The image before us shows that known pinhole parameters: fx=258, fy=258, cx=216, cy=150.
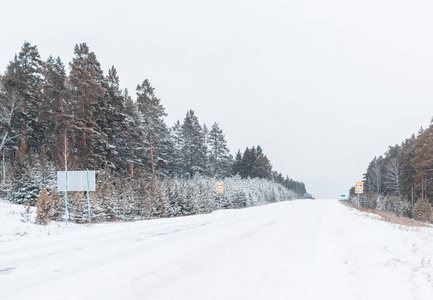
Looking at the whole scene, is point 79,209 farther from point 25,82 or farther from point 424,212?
point 424,212

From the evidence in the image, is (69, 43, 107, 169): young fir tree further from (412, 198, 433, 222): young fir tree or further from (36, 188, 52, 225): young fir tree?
(412, 198, 433, 222): young fir tree

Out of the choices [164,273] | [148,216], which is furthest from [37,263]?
[148,216]

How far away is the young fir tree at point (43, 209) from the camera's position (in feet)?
43.3

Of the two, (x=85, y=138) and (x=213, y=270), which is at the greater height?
(x=85, y=138)

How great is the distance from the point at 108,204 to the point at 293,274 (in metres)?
17.1

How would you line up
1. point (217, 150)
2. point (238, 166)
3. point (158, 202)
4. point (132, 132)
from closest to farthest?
point (158, 202)
point (132, 132)
point (217, 150)
point (238, 166)

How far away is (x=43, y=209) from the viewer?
13547 mm

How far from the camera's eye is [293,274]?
5203mm

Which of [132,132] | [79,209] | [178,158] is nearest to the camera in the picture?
[79,209]

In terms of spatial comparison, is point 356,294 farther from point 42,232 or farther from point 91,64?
point 91,64

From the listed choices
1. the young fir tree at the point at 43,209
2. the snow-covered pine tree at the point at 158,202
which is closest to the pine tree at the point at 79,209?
the young fir tree at the point at 43,209

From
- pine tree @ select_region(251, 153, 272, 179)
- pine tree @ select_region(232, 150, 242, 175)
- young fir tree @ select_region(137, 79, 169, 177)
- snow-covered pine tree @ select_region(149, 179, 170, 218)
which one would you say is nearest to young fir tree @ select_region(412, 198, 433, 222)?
snow-covered pine tree @ select_region(149, 179, 170, 218)

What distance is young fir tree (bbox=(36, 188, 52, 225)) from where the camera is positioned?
43.3 feet

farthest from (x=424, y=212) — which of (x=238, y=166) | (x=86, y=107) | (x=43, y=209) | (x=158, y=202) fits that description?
(x=238, y=166)
